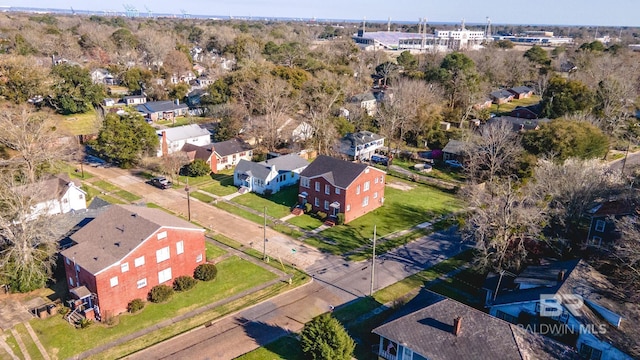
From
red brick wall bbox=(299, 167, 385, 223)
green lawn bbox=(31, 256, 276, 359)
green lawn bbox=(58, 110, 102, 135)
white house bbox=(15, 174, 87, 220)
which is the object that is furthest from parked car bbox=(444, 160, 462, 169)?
green lawn bbox=(58, 110, 102, 135)

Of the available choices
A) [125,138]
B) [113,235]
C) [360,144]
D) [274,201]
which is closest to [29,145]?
[125,138]

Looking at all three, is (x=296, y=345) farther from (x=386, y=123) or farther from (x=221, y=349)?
(x=386, y=123)

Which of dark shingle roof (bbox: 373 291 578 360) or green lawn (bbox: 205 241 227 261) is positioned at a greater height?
dark shingle roof (bbox: 373 291 578 360)

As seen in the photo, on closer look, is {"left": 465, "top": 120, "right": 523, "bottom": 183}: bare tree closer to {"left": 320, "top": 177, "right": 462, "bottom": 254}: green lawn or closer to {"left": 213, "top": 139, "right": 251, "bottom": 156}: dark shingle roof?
{"left": 320, "top": 177, "right": 462, "bottom": 254}: green lawn

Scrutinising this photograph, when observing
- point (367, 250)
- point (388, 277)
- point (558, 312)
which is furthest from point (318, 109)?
point (558, 312)

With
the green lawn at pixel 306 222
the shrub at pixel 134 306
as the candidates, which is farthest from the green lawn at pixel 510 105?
the shrub at pixel 134 306

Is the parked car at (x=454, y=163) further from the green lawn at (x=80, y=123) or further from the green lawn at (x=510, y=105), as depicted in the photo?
the green lawn at (x=80, y=123)

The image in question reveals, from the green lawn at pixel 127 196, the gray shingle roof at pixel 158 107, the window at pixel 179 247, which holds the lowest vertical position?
the green lawn at pixel 127 196
